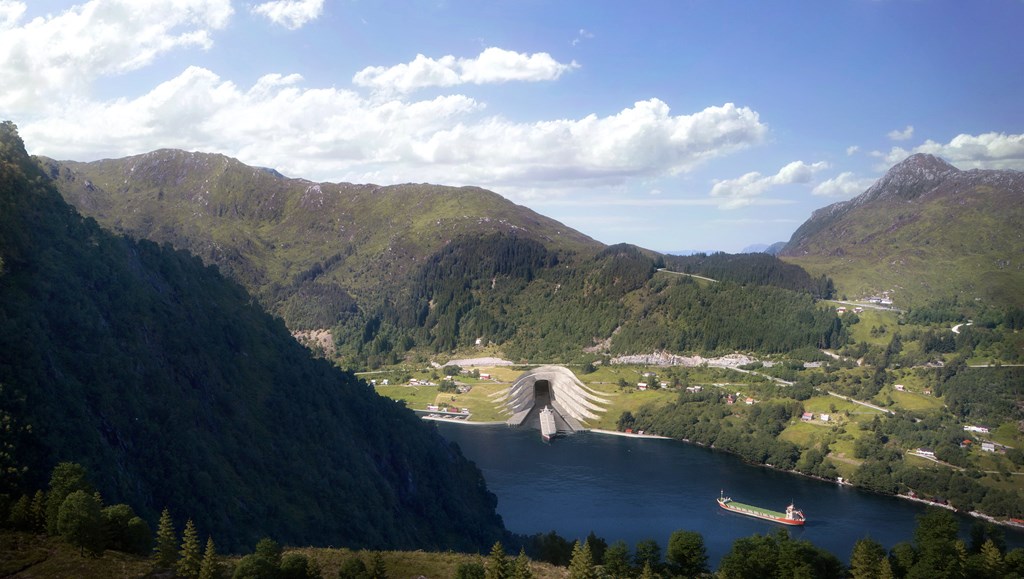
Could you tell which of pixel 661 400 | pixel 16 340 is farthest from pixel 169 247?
pixel 661 400

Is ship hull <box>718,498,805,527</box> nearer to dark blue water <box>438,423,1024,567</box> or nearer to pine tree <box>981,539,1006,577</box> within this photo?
dark blue water <box>438,423,1024,567</box>

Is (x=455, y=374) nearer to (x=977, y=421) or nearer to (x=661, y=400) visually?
(x=661, y=400)

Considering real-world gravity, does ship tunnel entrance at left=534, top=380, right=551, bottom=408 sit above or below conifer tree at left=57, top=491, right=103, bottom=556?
below

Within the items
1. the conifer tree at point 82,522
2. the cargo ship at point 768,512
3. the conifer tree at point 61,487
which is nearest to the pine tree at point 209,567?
the conifer tree at point 82,522

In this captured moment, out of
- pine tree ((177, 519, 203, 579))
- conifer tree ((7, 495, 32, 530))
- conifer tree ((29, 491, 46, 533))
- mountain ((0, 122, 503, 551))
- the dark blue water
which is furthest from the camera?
the dark blue water

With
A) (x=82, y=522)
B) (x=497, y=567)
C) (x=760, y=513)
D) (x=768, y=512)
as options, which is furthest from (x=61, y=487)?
(x=768, y=512)

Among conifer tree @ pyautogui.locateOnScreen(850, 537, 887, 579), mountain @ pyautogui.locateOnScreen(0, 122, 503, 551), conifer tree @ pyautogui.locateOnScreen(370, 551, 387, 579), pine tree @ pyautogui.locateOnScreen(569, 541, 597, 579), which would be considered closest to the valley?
mountain @ pyautogui.locateOnScreen(0, 122, 503, 551)

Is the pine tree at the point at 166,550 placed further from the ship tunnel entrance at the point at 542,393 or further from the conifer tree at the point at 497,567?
A: the ship tunnel entrance at the point at 542,393
